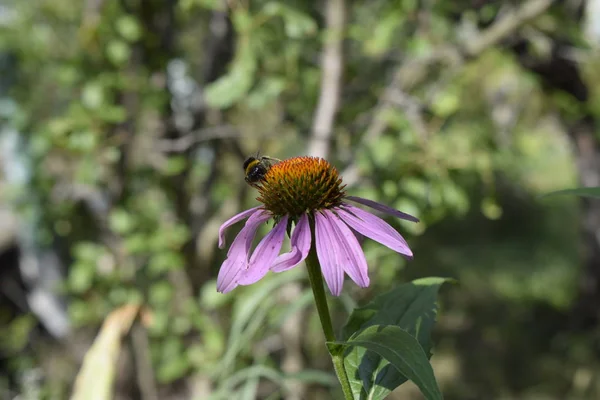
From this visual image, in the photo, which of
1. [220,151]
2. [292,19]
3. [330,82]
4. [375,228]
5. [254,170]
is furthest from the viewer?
[220,151]

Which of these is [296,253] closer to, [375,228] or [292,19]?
[375,228]

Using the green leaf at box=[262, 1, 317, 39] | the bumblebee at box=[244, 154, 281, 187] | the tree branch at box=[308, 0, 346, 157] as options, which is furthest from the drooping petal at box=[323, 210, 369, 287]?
the tree branch at box=[308, 0, 346, 157]

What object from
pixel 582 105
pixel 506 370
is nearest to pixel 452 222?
pixel 506 370

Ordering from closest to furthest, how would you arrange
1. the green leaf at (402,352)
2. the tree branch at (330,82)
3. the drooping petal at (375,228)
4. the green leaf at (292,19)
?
the green leaf at (402,352) < the drooping petal at (375,228) < the green leaf at (292,19) < the tree branch at (330,82)

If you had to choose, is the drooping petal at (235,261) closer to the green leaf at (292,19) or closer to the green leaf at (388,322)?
the green leaf at (388,322)

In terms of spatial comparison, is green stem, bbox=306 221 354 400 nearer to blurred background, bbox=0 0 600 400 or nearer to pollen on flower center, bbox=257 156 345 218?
pollen on flower center, bbox=257 156 345 218

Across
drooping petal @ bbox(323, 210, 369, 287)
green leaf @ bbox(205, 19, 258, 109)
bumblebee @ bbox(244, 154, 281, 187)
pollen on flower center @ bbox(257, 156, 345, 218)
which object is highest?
green leaf @ bbox(205, 19, 258, 109)

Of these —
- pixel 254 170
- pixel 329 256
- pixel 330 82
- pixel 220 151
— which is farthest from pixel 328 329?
pixel 220 151

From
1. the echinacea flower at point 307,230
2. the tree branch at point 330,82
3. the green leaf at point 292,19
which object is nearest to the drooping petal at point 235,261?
the echinacea flower at point 307,230
